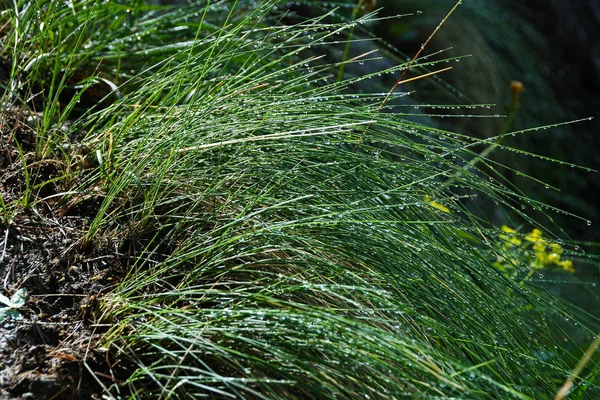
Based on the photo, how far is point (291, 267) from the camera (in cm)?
130

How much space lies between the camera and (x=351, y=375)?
1080mm

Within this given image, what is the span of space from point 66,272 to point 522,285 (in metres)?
0.95

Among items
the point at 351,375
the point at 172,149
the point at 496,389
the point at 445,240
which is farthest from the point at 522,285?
the point at 172,149

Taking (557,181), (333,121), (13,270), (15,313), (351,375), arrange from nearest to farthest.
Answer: (351,375), (15,313), (13,270), (333,121), (557,181)

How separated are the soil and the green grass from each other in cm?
4

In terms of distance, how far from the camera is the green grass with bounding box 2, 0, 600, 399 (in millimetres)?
1062

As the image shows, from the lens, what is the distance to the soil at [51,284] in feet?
3.67

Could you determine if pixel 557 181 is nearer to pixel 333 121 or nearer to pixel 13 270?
pixel 333 121

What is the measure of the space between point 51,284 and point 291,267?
47 centimetres

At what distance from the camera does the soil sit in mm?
1120

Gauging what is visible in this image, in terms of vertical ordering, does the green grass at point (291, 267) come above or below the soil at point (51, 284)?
above

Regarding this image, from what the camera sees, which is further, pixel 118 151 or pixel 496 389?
pixel 118 151

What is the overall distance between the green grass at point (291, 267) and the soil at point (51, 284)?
0.13 feet

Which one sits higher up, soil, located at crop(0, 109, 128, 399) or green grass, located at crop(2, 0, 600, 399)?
green grass, located at crop(2, 0, 600, 399)
